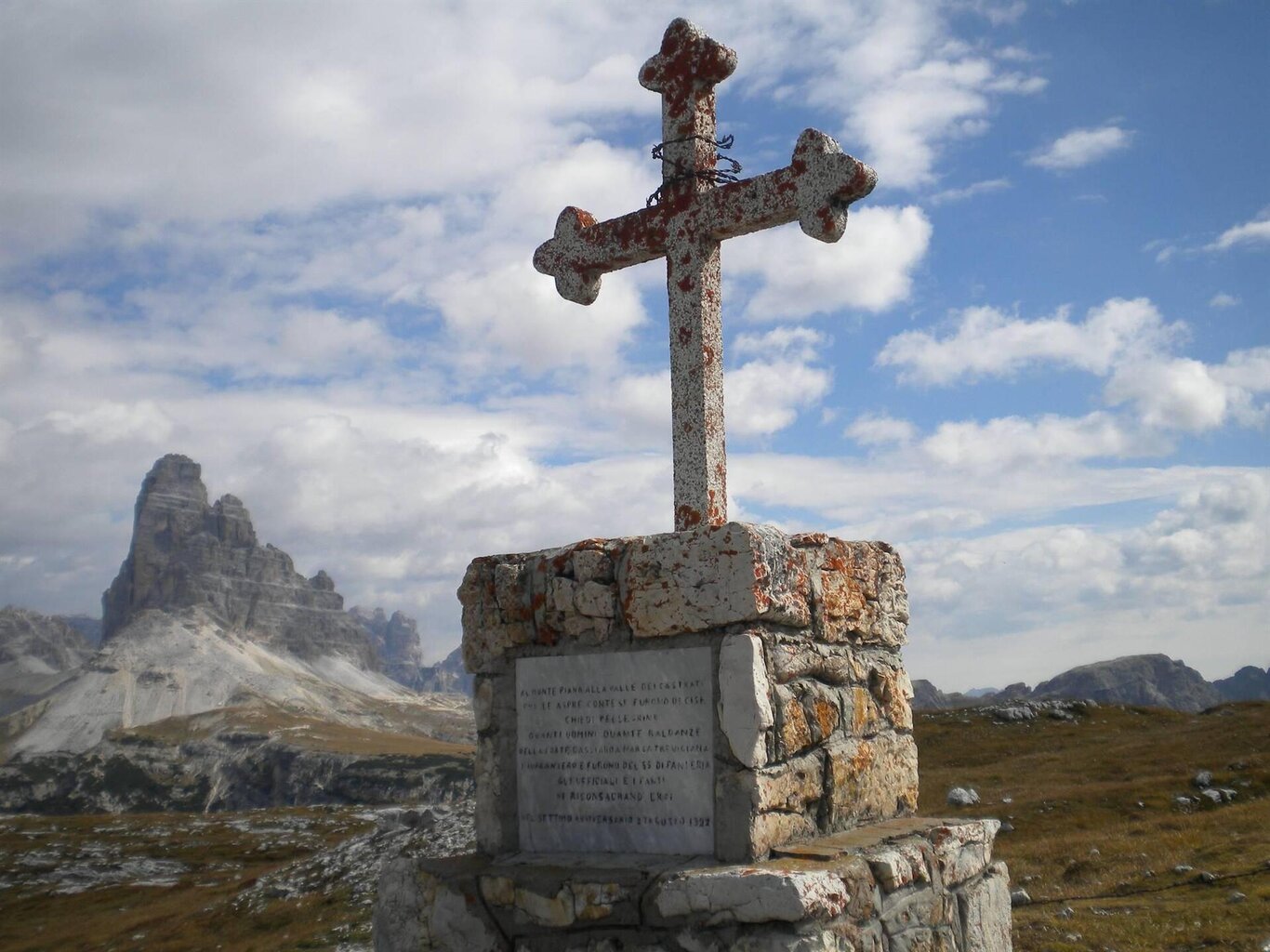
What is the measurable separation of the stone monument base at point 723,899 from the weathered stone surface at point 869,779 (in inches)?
4.7

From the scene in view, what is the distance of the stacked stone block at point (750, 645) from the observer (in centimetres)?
564

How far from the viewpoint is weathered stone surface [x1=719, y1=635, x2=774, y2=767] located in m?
5.55

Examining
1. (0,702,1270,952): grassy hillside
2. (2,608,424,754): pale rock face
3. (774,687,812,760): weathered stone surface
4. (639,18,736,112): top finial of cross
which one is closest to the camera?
(774,687,812,760): weathered stone surface

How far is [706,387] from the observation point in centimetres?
725

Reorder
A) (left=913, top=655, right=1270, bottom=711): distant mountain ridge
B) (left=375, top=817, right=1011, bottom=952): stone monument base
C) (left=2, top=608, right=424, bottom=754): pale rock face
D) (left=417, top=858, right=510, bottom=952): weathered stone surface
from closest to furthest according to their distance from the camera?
(left=375, top=817, right=1011, bottom=952): stone monument base < (left=417, top=858, right=510, bottom=952): weathered stone surface < (left=2, top=608, right=424, bottom=754): pale rock face < (left=913, top=655, right=1270, bottom=711): distant mountain ridge

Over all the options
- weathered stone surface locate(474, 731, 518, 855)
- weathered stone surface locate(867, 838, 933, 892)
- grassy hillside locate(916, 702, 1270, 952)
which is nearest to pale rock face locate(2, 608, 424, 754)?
grassy hillside locate(916, 702, 1270, 952)

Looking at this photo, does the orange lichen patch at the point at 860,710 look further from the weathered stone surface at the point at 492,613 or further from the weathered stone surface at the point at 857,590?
the weathered stone surface at the point at 492,613

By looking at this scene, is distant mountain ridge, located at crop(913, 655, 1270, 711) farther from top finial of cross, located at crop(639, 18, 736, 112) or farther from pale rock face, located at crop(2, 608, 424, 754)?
top finial of cross, located at crop(639, 18, 736, 112)

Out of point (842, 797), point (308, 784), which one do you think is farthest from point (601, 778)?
point (308, 784)

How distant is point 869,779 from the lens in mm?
6523

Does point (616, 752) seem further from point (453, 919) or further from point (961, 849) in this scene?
point (961, 849)

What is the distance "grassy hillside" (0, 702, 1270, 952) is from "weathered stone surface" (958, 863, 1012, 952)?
368cm

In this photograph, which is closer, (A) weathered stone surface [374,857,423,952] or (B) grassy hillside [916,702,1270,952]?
(A) weathered stone surface [374,857,423,952]

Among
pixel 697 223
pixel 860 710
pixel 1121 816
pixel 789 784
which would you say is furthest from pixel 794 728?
pixel 1121 816
